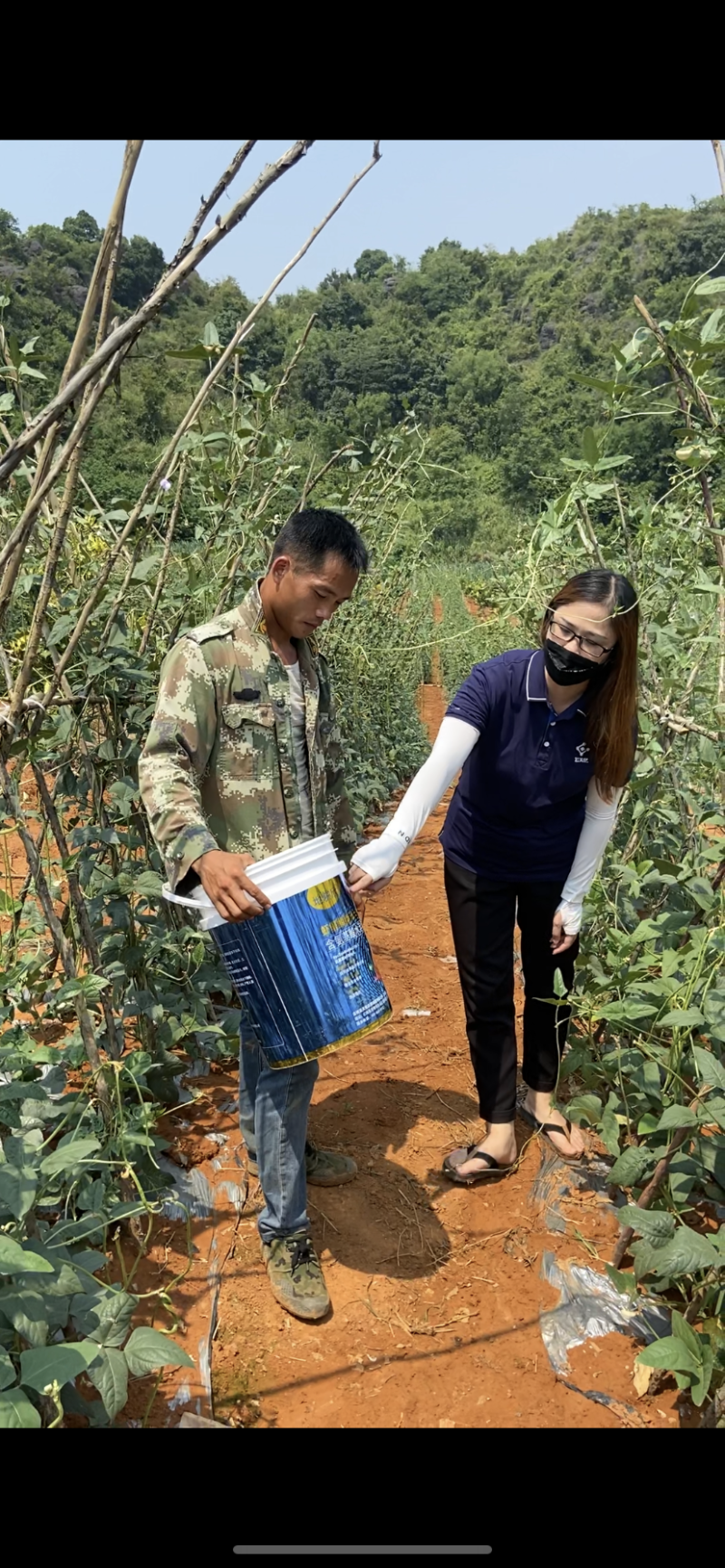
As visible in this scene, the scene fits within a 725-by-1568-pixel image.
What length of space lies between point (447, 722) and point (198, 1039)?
4.21 ft

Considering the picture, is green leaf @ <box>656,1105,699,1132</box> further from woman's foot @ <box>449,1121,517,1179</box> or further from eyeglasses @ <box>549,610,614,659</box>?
eyeglasses @ <box>549,610,614,659</box>

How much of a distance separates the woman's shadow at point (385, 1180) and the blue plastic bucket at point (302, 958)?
34.3 inches

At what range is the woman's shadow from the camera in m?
2.19

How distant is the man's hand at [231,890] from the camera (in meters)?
1.49

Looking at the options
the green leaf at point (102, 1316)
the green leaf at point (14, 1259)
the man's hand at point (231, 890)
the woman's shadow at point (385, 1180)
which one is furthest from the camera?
the woman's shadow at point (385, 1180)

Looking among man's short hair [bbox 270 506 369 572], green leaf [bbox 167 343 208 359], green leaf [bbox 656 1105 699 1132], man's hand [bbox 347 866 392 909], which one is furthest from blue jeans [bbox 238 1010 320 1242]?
green leaf [bbox 167 343 208 359]

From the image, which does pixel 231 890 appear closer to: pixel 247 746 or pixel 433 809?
pixel 247 746

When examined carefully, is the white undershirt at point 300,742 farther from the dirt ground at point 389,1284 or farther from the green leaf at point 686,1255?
the green leaf at point 686,1255

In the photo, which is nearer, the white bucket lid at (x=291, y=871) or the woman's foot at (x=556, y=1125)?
the white bucket lid at (x=291, y=871)

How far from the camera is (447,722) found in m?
2.01

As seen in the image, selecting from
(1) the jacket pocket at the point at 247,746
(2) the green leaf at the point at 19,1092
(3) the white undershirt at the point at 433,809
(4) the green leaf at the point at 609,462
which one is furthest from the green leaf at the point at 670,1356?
(4) the green leaf at the point at 609,462

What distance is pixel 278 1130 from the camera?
1.89m

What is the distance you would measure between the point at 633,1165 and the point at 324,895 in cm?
89

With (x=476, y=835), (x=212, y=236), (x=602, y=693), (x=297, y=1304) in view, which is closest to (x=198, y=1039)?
(x=297, y=1304)
